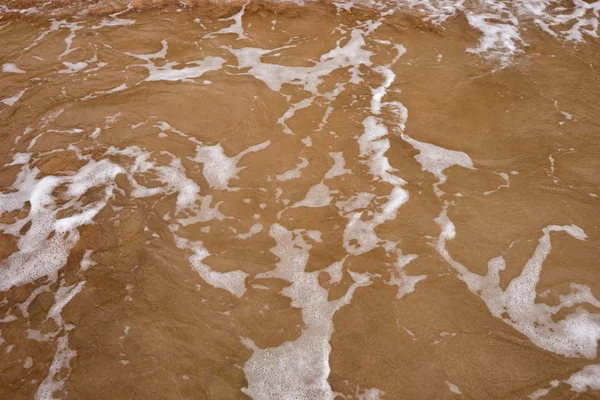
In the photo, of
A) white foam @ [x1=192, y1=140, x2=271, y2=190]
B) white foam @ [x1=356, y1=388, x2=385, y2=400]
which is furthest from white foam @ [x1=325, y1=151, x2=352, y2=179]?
white foam @ [x1=356, y1=388, x2=385, y2=400]

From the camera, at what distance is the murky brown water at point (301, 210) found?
9.83 feet

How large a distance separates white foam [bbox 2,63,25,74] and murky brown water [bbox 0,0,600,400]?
0.03 meters

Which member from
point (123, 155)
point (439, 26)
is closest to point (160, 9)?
point (123, 155)

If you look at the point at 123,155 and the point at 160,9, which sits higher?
the point at 160,9

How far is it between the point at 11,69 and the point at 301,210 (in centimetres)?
453

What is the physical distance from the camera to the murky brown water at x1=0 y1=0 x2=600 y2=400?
2996mm

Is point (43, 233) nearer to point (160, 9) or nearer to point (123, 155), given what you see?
point (123, 155)

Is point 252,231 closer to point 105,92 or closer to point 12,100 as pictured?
point 105,92

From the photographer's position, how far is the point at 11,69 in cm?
577

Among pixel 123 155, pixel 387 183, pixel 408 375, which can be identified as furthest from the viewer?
pixel 123 155

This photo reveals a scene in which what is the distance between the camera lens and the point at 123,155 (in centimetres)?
455

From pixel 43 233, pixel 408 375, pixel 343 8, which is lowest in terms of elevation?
pixel 408 375

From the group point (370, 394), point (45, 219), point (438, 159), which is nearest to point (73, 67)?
point (45, 219)

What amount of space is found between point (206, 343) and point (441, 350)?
5.30 ft
